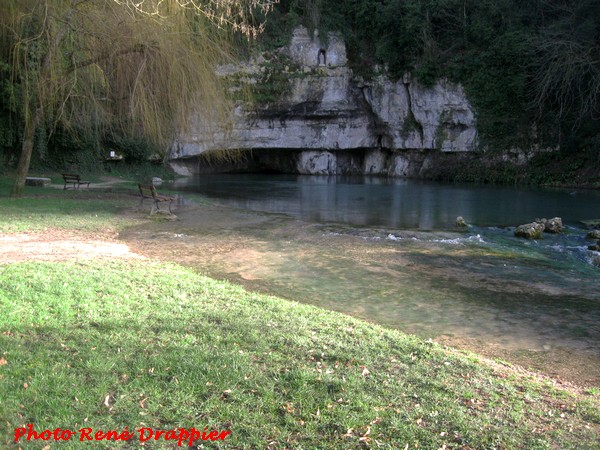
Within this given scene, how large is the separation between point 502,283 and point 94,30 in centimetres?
1206

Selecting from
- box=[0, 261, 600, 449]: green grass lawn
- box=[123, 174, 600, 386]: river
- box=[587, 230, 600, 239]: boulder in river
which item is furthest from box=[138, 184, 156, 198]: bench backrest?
box=[587, 230, 600, 239]: boulder in river

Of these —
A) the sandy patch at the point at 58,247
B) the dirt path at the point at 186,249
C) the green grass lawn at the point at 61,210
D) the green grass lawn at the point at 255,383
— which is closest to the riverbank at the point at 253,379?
the green grass lawn at the point at 255,383

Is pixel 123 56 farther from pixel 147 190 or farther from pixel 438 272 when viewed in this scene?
pixel 438 272

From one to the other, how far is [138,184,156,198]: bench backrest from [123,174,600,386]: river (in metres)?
1.10

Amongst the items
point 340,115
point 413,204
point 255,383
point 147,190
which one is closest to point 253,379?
point 255,383

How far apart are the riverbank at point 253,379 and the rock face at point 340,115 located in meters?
35.4

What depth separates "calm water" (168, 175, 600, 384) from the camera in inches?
271

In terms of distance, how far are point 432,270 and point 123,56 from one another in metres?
10.1

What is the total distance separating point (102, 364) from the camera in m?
4.46

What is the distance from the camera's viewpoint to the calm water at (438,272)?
6891mm

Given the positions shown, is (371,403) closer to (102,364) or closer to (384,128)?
(102,364)

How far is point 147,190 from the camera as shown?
18.3 metres

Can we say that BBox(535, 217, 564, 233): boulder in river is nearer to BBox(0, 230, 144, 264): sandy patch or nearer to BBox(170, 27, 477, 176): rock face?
BBox(0, 230, 144, 264): sandy patch

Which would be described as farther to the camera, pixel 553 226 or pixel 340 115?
pixel 340 115
